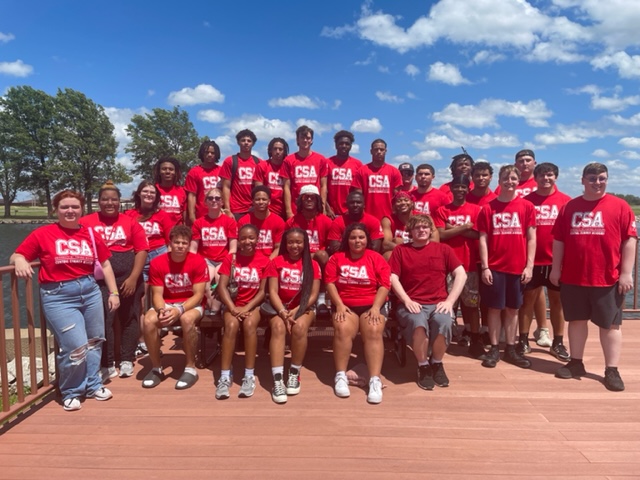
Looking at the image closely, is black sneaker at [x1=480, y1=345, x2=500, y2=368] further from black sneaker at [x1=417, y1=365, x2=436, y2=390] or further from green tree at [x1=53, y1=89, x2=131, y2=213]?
green tree at [x1=53, y1=89, x2=131, y2=213]

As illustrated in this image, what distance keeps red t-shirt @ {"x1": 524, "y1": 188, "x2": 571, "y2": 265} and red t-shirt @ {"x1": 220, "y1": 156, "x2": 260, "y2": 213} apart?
3584 millimetres

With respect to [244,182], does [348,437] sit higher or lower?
lower

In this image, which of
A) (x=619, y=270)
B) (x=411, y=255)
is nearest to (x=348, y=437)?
(x=411, y=255)

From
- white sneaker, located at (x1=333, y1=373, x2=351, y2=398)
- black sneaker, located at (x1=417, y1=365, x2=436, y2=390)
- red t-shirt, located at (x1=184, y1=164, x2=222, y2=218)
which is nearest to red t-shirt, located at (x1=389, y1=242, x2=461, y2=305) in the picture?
black sneaker, located at (x1=417, y1=365, x2=436, y2=390)

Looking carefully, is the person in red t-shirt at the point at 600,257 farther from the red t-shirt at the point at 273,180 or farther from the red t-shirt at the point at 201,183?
the red t-shirt at the point at 201,183

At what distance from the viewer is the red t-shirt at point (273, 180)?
223 inches

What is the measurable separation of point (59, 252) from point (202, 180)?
8.15 feet

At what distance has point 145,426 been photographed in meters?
3.26

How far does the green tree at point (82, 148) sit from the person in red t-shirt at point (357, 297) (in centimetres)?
5464

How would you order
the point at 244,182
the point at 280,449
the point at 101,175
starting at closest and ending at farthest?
the point at 280,449, the point at 244,182, the point at 101,175

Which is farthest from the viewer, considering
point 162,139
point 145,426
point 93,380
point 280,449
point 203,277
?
point 162,139

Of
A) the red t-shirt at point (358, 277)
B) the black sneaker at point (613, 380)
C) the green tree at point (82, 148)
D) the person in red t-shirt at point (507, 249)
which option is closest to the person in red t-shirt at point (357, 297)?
the red t-shirt at point (358, 277)

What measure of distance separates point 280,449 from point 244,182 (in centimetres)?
366

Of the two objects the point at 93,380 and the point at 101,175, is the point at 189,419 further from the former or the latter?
the point at 101,175
